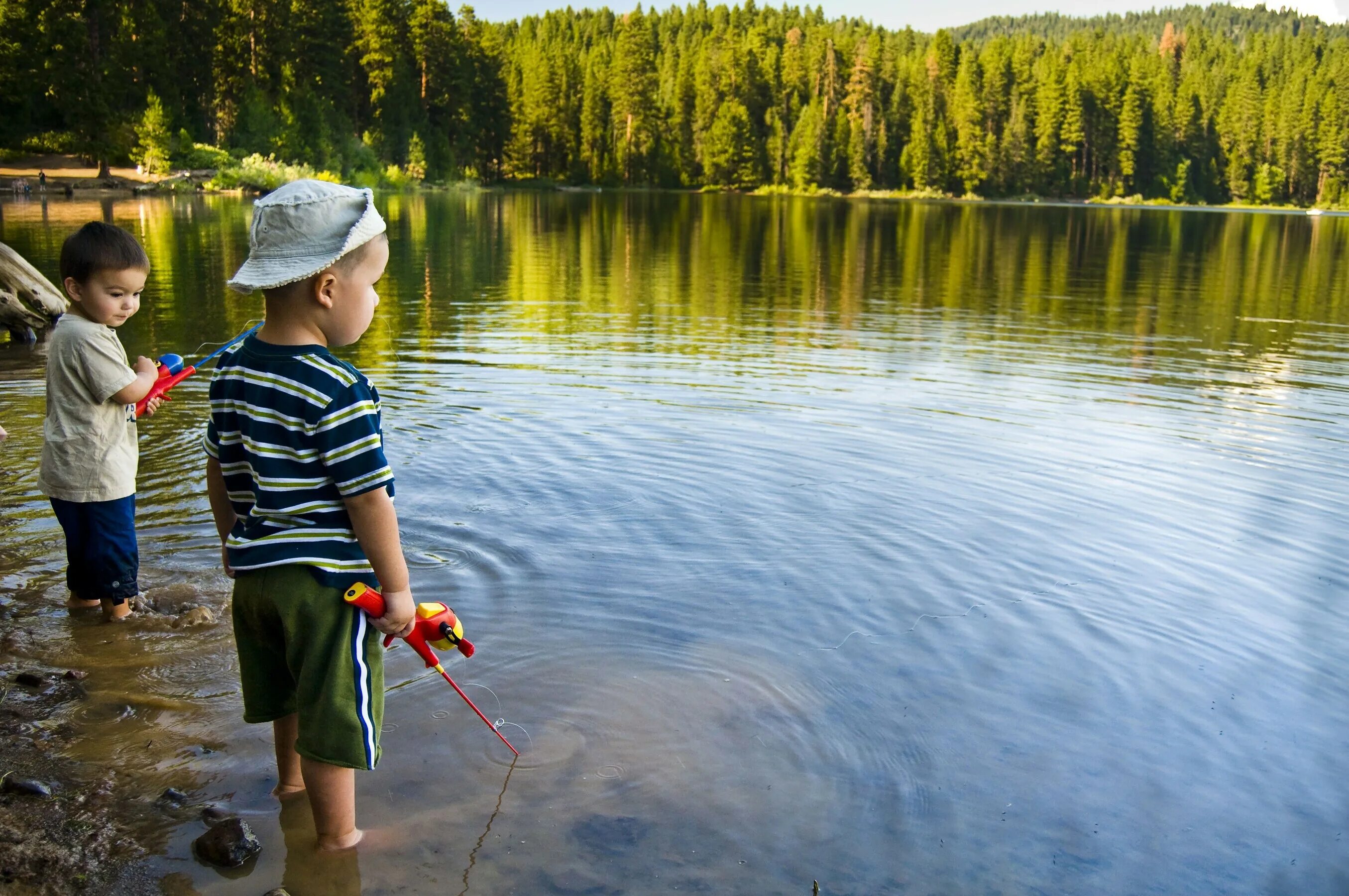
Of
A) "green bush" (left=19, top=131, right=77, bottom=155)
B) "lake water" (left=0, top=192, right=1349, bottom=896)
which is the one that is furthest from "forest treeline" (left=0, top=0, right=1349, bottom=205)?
"lake water" (left=0, top=192, right=1349, bottom=896)

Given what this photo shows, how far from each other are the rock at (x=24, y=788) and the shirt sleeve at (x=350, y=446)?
165cm

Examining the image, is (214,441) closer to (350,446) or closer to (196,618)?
(350,446)

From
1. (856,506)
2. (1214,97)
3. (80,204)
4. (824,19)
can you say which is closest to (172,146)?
(80,204)

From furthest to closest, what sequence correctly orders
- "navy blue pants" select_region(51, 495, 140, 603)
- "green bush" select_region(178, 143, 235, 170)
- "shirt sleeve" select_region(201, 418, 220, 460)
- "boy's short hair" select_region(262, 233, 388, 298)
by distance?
1. "green bush" select_region(178, 143, 235, 170)
2. "navy blue pants" select_region(51, 495, 140, 603)
3. "shirt sleeve" select_region(201, 418, 220, 460)
4. "boy's short hair" select_region(262, 233, 388, 298)

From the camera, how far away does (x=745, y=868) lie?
11.3 ft

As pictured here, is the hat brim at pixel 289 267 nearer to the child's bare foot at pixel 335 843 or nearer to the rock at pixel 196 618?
the child's bare foot at pixel 335 843

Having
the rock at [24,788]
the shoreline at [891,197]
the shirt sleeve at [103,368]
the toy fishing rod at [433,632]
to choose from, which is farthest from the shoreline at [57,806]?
the shoreline at [891,197]

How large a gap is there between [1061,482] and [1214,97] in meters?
138

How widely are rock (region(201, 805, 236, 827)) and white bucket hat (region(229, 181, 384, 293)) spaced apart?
66.6 inches

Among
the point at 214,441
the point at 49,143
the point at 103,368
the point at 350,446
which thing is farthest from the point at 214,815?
the point at 49,143

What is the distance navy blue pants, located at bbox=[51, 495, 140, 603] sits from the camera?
477 centimetres

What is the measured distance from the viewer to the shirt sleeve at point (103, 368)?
4504mm

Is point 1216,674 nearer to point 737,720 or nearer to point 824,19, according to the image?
point 737,720

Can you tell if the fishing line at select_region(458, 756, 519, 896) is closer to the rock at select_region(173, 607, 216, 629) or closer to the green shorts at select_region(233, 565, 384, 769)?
the green shorts at select_region(233, 565, 384, 769)
